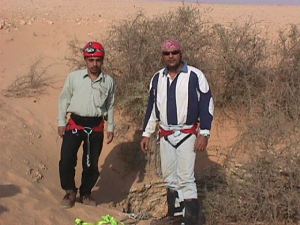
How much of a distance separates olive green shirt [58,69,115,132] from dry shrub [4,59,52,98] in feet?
9.78

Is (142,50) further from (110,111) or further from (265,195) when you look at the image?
(265,195)

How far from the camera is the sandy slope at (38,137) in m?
6.03

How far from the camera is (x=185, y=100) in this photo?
18.1 ft

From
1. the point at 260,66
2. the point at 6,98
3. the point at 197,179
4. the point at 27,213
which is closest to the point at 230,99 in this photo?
the point at 260,66

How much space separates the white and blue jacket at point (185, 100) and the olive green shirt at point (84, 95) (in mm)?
679

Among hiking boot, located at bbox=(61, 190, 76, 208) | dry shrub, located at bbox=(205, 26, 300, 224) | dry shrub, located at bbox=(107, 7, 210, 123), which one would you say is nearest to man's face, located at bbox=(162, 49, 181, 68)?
hiking boot, located at bbox=(61, 190, 76, 208)

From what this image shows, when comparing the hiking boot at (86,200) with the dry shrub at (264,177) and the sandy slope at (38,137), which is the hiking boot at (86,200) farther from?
the dry shrub at (264,177)

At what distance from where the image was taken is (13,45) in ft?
34.0

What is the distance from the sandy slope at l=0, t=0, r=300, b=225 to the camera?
6.03 metres

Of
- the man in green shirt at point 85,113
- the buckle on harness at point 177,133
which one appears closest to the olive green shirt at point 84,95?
the man in green shirt at point 85,113

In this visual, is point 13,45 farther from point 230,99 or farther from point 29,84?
point 230,99

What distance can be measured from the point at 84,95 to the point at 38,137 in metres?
2.31

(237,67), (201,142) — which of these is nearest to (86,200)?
(201,142)

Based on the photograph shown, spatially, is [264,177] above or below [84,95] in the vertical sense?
below
